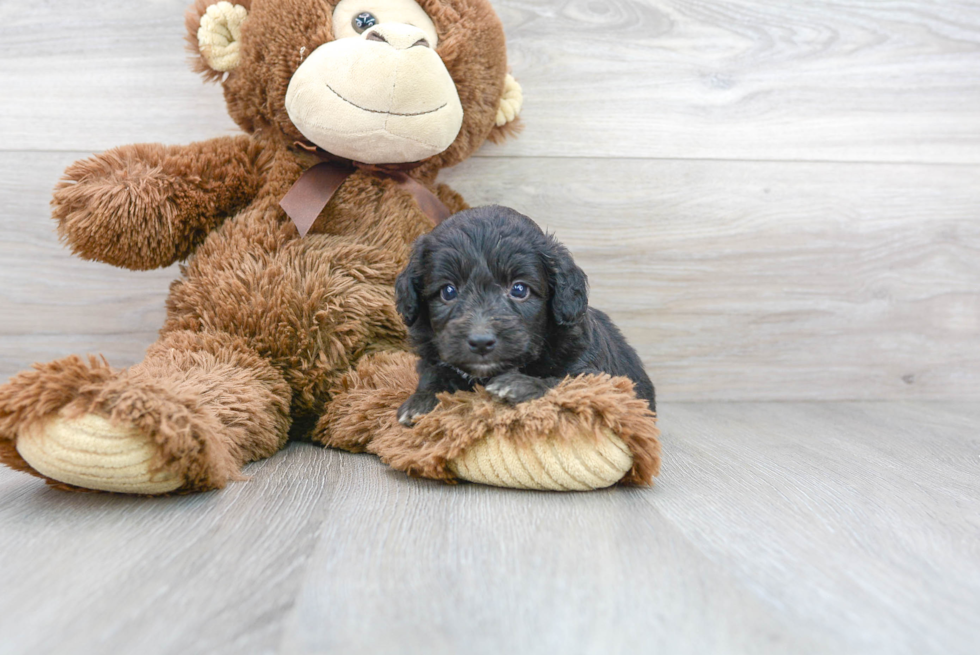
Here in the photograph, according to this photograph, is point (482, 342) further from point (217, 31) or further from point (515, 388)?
point (217, 31)

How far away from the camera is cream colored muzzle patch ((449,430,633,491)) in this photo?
147 centimetres

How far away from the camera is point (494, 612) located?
0.97m

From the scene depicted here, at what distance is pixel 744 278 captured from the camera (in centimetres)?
272

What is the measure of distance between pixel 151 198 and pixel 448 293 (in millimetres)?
884

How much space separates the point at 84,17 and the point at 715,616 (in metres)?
2.63

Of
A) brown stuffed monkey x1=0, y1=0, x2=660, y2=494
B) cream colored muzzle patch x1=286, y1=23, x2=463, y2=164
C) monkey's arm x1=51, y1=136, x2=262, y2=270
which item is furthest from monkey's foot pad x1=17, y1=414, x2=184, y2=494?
cream colored muzzle patch x1=286, y1=23, x2=463, y2=164

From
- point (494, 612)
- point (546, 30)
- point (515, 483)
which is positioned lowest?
point (515, 483)

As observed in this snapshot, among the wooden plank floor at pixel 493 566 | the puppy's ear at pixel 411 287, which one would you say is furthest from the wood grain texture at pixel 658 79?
the wooden plank floor at pixel 493 566

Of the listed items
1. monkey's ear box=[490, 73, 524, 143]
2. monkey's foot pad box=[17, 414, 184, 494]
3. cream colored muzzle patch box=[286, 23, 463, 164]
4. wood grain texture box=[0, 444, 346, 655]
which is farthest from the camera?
monkey's ear box=[490, 73, 524, 143]

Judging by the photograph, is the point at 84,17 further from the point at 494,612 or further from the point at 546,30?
the point at 494,612

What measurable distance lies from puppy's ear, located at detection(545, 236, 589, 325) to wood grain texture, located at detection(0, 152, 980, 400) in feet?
3.19

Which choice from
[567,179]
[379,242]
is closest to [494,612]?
[379,242]

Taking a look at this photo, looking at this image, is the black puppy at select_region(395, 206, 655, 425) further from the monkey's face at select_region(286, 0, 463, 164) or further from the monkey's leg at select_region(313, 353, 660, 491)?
the monkey's face at select_region(286, 0, 463, 164)

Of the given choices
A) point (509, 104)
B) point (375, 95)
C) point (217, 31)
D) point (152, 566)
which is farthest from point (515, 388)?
point (217, 31)
